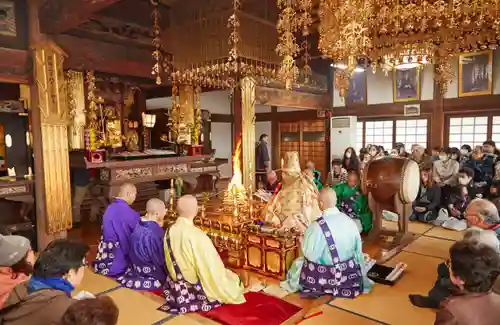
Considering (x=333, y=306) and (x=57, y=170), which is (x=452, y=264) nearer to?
(x=333, y=306)

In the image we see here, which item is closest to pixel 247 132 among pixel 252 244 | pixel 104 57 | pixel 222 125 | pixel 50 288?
pixel 104 57

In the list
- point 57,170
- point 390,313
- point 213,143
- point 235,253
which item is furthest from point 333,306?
point 213,143

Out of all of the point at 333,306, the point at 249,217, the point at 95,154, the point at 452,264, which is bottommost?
the point at 333,306

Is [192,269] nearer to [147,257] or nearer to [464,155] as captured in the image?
[147,257]

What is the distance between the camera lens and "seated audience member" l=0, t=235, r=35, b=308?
2021 millimetres

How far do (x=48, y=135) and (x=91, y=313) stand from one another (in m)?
4.21

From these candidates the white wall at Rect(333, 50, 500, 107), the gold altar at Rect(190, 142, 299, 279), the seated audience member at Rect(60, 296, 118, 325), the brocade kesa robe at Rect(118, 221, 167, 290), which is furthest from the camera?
the white wall at Rect(333, 50, 500, 107)

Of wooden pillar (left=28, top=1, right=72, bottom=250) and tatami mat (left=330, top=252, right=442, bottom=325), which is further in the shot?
wooden pillar (left=28, top=1, right=72, bottom=250)

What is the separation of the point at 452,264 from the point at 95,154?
560cm

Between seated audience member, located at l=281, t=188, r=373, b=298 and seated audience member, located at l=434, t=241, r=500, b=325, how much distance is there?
4.95 feet

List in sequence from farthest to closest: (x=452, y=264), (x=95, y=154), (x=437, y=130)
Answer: (x=437, y=130) → (x=95, y=154) → (x=452, y=264)

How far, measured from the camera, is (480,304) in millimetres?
1556

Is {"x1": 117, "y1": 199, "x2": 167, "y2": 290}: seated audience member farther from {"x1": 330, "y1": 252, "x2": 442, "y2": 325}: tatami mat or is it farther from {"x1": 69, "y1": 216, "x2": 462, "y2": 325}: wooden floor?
{"x1": 330, "y1": 252, "x2": 442, "y2": 325}: tatami mat

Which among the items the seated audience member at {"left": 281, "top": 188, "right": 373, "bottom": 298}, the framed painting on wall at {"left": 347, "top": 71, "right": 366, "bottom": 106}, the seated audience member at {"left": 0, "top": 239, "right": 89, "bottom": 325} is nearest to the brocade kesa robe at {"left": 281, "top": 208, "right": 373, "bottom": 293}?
the seated audience member at {"left": 281, "top": 188, "right": 373, "bottom": 298}
